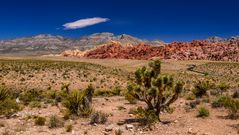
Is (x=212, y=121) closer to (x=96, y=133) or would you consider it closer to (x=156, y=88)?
(x=156, y=88)

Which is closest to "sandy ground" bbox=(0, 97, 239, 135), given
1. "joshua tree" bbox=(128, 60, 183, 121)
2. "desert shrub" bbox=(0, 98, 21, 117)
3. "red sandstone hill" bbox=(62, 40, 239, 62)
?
"joshua tree" bbox=(128, 60, 183, 121)

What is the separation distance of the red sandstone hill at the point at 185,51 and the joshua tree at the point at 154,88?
114012 millimetres

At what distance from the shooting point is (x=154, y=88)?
1662cm

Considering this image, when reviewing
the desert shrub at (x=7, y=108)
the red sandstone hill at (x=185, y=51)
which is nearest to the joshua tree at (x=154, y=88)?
the desert shrub at (x=7, y=108)

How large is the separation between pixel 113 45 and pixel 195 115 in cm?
17409

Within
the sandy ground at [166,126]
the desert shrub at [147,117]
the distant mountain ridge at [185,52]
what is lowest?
the sandy ground at [166,126]

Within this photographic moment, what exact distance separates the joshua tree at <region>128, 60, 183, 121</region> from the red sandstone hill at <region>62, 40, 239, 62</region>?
11401 cm

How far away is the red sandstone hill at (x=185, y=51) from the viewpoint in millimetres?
137825

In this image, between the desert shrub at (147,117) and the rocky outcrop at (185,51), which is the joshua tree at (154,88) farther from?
the rocky outcrop at (185,51)

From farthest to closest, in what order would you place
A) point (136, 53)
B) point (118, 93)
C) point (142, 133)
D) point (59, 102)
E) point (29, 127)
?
point (136, 53) → point (118, 93) → point (59, 102) → point (29, 127) → point (142, 133)

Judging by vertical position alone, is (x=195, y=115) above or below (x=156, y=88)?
below

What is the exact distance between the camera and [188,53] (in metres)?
148

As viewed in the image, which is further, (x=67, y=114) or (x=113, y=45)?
(x=113, y=45)

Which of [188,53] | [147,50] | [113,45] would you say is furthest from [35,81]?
[113,45]
